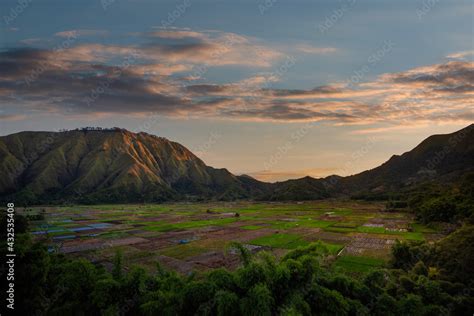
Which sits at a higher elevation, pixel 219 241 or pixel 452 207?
pixel 452 207

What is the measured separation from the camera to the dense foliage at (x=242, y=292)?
13.9 m

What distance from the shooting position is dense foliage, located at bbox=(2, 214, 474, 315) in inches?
545

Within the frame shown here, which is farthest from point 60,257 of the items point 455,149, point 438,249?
point 455,149

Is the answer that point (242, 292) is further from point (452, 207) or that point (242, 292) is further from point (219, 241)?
point (452, 207)

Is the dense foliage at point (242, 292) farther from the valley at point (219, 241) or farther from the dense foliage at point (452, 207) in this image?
the dense foliage at point (452, 207)

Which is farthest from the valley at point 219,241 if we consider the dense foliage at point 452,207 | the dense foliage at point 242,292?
the dense foliage at point 242,292

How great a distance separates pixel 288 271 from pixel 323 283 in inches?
117

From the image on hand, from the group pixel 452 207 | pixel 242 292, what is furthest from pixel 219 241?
pixel 452 207

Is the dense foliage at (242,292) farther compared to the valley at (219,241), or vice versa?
the valley at (219,241)

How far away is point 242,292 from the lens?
46.3 feet

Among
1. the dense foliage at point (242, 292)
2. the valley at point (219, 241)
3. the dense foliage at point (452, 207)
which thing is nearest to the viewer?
the dense foliage at point (242, 292)

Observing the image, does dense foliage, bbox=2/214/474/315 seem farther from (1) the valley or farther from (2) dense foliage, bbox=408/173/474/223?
(2) dense foliage, bbox=408/173/474/223

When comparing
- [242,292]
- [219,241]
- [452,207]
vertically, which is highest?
[242,292]

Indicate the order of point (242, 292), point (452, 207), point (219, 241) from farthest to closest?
point (452, 207) < point (219, 241) < point (242, 292)
